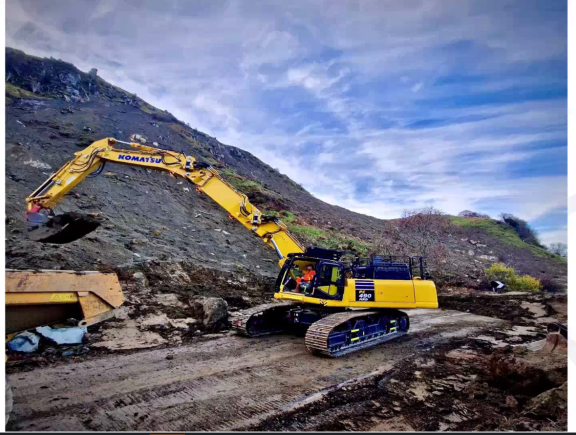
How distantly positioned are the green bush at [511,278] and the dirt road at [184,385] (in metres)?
11.2

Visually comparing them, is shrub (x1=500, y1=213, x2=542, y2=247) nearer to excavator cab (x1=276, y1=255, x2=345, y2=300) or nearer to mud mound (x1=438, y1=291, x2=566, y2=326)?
excavator cab (x1=276, y1=255, x2=345, y2=300)

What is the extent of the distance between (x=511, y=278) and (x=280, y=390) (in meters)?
16.5

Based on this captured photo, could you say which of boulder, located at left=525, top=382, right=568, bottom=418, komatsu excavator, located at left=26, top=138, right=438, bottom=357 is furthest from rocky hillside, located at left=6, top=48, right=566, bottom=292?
komatsu excavator, located at left=26, top=138, right=438, bottom=357

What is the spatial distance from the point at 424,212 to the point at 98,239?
17.8 m

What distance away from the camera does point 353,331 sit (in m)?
7.10

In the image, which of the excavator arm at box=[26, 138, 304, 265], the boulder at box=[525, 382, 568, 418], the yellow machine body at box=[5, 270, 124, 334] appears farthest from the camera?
the excavator arm at box=[26, 138, 304, 265]

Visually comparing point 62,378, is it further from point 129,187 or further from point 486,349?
point 129,187

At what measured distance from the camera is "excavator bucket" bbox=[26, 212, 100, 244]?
1066 centimetres

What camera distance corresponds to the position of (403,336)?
8547mm

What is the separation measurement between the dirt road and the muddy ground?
0.05ft

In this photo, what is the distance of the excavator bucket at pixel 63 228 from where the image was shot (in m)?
10.7

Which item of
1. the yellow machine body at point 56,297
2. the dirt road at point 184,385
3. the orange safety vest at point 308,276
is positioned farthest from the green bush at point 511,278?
the yellow machine body at point 56,297

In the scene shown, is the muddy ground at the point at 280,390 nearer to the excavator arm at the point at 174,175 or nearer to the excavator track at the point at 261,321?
the excavator track at the point at 261,321

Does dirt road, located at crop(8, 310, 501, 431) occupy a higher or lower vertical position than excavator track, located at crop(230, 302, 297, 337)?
lower
